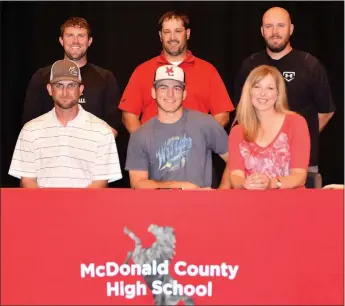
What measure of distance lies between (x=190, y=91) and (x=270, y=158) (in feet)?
5.10

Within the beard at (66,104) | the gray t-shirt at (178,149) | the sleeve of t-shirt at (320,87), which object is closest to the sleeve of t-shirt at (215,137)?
the gray t-shirt at (178,149)

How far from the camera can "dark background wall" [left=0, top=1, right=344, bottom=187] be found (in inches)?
318

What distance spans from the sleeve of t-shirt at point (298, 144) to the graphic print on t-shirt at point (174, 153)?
764mm

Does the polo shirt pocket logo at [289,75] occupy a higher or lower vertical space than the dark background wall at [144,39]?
lower

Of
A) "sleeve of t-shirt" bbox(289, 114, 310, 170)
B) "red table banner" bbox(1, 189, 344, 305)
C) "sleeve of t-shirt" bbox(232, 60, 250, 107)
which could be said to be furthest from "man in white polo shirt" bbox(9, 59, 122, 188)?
"sleeve of t-shirt" bbox(232, 60, 250, 107)

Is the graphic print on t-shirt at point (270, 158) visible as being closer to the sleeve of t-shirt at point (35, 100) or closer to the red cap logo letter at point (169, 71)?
the red cap logo letter at point (169, 71)

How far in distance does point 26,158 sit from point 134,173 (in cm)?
77

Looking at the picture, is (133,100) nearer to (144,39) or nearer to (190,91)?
(190,91)

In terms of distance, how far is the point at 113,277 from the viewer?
4.84 m

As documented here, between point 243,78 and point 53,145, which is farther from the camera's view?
point 243,78

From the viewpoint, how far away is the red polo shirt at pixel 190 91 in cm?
700

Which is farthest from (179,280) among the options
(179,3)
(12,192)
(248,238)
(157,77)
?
(179,3)

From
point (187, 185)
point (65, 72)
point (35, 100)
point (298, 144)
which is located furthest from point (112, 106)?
point (298, 144)

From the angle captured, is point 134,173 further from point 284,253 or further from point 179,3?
point 179,3
